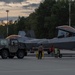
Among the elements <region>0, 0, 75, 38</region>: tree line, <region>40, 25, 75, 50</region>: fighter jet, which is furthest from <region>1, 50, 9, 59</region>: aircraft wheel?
<region>0, 0, 75, 38</region>: tree line

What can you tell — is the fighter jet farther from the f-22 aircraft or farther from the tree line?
the tree line

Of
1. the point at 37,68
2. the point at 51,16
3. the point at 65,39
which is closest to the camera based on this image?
the point at 37,68

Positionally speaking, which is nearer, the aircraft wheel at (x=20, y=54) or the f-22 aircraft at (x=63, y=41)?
the aircraft wheel at (x=20, y=54)

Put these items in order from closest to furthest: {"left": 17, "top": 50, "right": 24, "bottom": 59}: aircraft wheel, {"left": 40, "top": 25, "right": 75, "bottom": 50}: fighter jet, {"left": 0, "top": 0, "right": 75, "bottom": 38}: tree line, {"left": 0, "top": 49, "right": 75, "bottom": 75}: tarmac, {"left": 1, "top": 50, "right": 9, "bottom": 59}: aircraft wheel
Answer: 1. {"left": 0, "top": 49, "right": 75, "bottom": 75}: tarmac
2. {"left": 1, "top": 50, "right": 9, "bottom": 59}: aircraft wheel
3. {"left": 17, "top": 50, "right": 24, "bottom": 59}: aircraft wheel
4. {"left": 40, "top": 25, "right": 75, "bottom": 50}: fighter jet
5. {"left": 0, "top": 0, "right": 75, "bottom": 38}: tree line

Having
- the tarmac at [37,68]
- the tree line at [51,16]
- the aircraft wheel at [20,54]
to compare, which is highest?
the tree line at [51,16]

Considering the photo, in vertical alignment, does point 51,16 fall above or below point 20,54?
above

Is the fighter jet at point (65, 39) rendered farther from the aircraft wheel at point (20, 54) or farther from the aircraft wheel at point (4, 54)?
the aircraft wheel at point (4, 54)

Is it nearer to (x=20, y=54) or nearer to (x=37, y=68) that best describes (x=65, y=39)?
(x=20, y=54)

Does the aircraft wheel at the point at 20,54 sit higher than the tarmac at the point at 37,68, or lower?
lower

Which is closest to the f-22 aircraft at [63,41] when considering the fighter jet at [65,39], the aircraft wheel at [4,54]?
the fighter jet at [65,39]

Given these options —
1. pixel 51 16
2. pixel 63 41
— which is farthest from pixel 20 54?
pixel 51 16

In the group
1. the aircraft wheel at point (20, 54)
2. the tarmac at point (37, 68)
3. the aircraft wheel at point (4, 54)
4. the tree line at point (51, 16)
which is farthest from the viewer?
the tree line at point (51, 16)

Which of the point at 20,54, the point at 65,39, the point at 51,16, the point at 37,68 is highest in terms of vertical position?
the point at 51,16

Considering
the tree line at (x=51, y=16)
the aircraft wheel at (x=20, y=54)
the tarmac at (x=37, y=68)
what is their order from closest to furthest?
the tarmac at (x=37, y=68) → the aircraft wheel at (x=20, y=54) → the tree line at (x=51, y=16)
